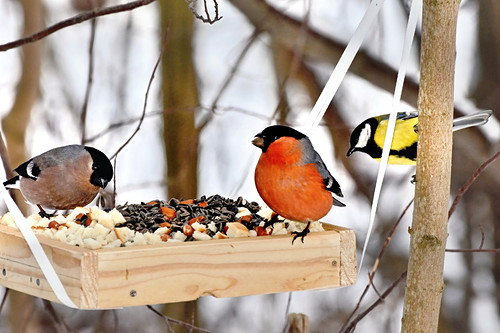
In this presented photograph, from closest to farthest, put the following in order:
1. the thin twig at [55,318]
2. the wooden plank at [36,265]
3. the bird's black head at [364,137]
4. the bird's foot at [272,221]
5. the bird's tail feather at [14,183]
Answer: the wooden plank at [36,265]
the bird's foot at [272,221]
the bird's tail feather at [14,183]
the bird's black head at [364,137]
the thin twig at [55,318]

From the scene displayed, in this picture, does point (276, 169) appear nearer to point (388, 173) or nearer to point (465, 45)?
point (388, 173)

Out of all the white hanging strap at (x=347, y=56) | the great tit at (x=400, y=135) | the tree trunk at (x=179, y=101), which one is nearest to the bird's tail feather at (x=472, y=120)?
the great tit at (x=400, y=135)

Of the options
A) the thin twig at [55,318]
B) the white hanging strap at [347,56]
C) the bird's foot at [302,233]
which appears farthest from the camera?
the thin twig at [55,318]

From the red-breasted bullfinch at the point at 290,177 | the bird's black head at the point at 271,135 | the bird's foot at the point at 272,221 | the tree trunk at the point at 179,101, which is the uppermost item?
the tree trunk at the point at 179,101

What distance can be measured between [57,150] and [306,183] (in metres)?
0.85

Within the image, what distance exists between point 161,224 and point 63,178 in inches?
17.8

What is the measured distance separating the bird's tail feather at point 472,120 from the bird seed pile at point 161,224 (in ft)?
1.87

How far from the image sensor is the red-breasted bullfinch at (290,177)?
190 centimetres

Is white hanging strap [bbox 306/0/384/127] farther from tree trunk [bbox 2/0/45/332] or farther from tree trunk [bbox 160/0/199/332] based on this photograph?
tree trunk [bbox 2/0/45/332]

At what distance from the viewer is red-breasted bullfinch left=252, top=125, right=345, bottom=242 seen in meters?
1.90

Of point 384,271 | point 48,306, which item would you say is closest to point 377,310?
point 384,271

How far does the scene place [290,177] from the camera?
1.91 m

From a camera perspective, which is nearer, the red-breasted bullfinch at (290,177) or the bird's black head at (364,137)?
the red-breasted bullfinch at (290,177)

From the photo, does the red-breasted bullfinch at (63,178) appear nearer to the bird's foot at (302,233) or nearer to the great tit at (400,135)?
the bird's foot at (302,233)
